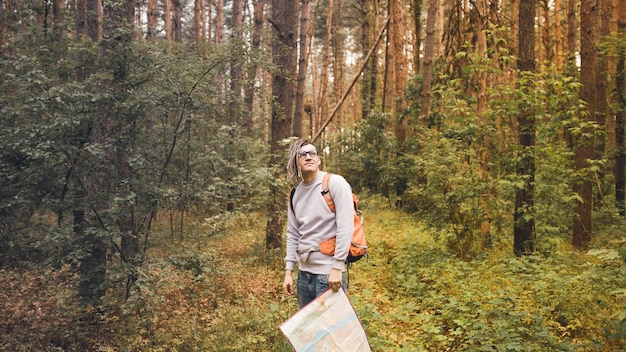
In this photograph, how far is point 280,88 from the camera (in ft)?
32.8

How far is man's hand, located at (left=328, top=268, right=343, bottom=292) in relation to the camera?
11.4 ft

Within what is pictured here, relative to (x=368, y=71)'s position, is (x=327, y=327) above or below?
below

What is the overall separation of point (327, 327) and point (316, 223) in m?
0.79

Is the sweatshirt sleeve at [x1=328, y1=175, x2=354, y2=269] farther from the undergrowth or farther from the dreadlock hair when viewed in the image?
the undergrowth

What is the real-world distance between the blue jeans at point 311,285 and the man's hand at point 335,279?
13 centimetres

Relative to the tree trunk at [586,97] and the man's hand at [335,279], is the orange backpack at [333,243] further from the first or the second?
the tree trunk at [586,97]

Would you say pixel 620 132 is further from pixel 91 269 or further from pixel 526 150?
pixel 91 269

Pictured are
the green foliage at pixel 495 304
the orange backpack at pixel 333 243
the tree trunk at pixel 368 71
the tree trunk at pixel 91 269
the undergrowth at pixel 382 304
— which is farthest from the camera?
the tree trunk at pixel 368 71

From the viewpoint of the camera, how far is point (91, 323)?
7.45 metres

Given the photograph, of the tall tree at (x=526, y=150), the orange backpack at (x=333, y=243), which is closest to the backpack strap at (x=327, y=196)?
the orange backpack at (x=333, y=243)

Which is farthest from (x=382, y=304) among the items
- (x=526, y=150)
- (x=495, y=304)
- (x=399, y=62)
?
(x=399, y=62)

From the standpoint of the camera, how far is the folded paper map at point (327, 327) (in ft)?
11.0

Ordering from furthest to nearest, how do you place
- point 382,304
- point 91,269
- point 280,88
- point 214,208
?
point 280,88
point 214,208
point 91,269
point 382,304

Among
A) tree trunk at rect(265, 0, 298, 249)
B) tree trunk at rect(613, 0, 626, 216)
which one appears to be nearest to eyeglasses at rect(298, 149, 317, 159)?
tree trunk at rect(265, 0, 298, 249)
